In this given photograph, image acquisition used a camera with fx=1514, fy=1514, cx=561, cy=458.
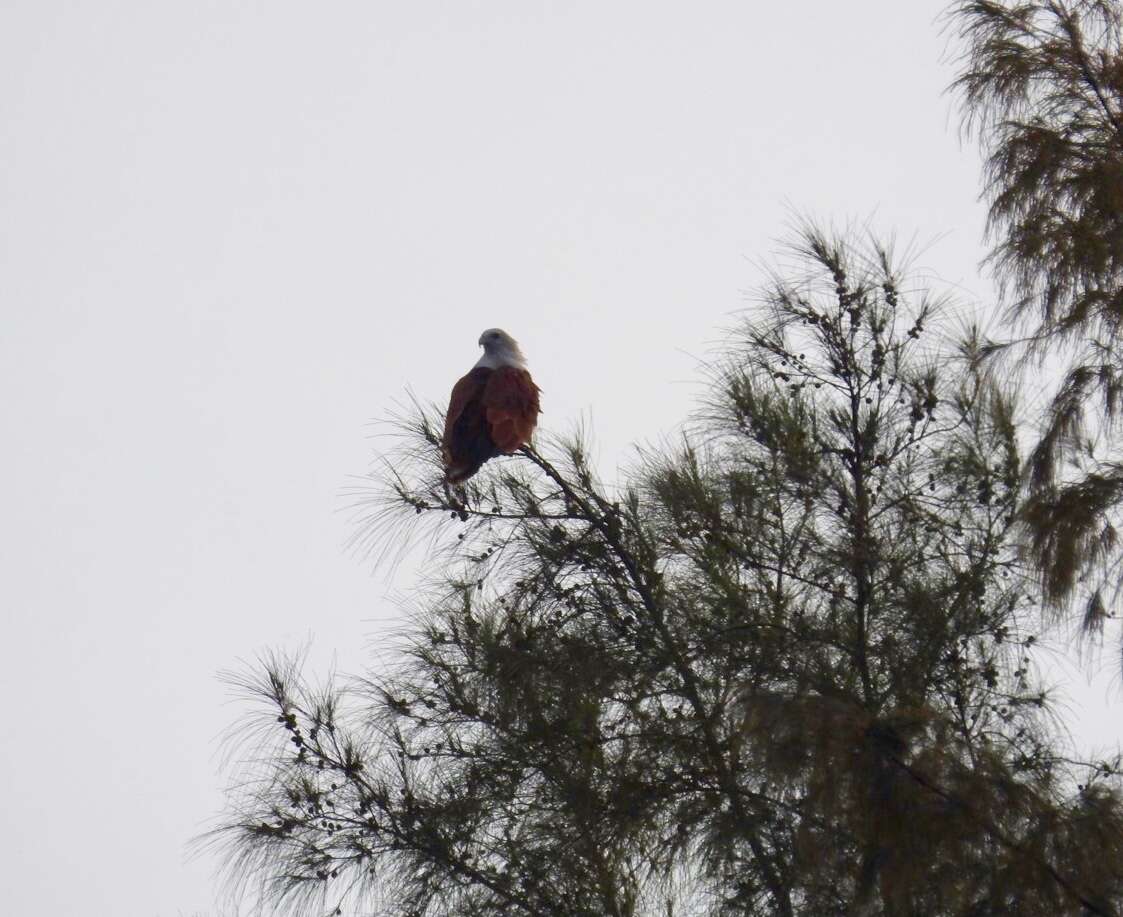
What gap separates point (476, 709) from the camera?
468 centimetres

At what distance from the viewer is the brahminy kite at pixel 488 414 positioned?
4.83 m

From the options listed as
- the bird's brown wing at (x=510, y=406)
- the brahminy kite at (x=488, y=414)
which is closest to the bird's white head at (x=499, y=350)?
the brahminy kite at (x=488, y=414)

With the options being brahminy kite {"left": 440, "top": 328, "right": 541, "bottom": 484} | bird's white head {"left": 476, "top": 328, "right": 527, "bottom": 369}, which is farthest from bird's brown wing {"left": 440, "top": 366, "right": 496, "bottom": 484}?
bird's white head {"left": 476, "top": 328, "right": 527, "bottom": 369}

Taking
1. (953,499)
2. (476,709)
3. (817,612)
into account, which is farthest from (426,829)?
(953,499)

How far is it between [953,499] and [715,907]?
1.32 meters

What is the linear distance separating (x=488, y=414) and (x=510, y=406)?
0.19m

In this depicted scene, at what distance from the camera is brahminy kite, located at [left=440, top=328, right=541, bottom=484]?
15.8 ft

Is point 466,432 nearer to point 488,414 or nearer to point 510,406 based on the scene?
point 488,414

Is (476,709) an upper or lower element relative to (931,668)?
upper

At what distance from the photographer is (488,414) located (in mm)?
5086

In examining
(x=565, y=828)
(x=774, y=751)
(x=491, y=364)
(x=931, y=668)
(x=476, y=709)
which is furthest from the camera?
(x=491, y=364)

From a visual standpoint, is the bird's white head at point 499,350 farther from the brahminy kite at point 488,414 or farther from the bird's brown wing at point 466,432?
the bird's brown wing at point 466,432

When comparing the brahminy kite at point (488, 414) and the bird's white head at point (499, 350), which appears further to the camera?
the bird's white head at point (499, 350)

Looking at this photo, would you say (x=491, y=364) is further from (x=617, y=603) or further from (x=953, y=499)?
(x=953, y=499)
